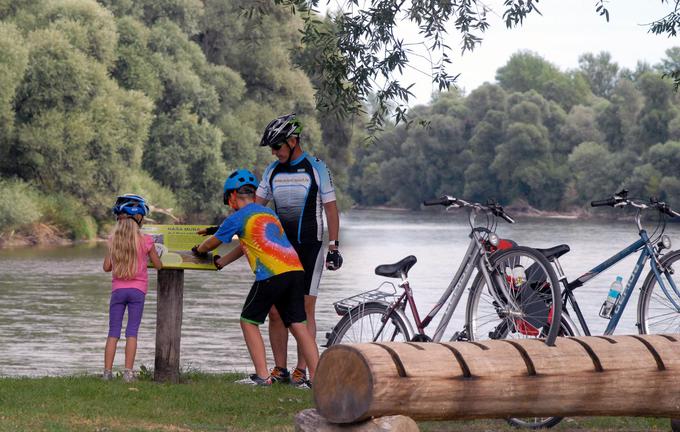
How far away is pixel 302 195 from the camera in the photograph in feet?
32.4

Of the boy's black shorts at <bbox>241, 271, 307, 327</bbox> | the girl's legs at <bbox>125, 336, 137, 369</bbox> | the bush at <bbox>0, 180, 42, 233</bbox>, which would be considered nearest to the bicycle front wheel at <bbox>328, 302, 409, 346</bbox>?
the boy's black shorts at <bbox>241, 271, 307, 327</bbox>

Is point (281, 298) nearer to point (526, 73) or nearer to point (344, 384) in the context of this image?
point (344, 384)

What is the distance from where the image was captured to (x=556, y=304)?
803cm

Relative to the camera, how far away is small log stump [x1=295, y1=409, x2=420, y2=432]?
6.87 m

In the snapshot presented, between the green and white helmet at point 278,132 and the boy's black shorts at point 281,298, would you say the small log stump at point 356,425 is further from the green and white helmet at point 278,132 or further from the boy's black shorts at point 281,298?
the green and white helmet at point 278,132

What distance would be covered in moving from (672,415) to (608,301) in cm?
182

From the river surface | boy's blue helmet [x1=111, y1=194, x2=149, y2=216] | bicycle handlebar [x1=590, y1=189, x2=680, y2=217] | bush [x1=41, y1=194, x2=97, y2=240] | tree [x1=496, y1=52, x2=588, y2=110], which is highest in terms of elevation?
tree [x1=496, y1=52, x2=588, y2=110]

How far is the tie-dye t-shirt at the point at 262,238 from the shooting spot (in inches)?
370

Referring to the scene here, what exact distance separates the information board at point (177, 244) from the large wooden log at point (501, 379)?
2.87m

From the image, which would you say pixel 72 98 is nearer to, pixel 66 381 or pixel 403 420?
pixel 66 381

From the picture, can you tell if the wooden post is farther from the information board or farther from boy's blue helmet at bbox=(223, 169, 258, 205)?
boy's blue helmet at bbox=(223, 169, 258, 205)

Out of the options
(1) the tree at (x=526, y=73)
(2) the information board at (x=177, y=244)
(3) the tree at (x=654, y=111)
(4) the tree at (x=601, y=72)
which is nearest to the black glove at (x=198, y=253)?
(2) the information board at (x=177, y=244)

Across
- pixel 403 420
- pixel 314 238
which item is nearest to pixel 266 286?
pixel 314 238

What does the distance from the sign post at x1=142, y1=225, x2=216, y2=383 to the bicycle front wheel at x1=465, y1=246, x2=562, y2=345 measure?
2.18 m
